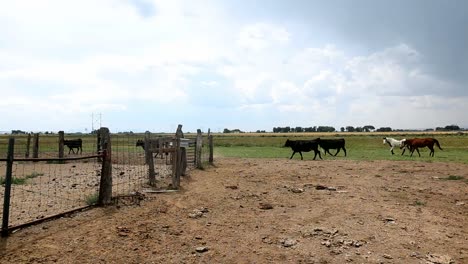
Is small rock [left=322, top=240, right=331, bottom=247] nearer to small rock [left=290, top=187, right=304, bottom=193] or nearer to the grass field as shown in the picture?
small rock [left=290, top=187, right=304, bottom=193]

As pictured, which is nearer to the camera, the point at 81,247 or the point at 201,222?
the point at 81,247

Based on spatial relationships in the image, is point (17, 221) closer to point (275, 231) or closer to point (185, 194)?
point (185, 194)

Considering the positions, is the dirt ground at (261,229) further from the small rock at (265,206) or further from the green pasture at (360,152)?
the green pasture at (360,152)

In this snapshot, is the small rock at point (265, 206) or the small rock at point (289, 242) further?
the small rock at point (265, 206)

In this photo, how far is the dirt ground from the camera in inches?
266

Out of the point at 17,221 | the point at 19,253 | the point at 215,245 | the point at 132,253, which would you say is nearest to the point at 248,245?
the point at 215,245

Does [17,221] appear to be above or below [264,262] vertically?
above

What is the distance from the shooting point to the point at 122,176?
1409cm

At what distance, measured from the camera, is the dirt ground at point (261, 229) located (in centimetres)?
675

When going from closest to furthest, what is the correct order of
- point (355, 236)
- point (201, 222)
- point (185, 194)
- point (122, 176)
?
point (355, 236), point (201, 222), point (185, 194), point (122, 176)

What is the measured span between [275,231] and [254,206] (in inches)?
81.1

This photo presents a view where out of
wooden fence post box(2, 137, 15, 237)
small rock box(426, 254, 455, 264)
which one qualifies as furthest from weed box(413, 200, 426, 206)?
wooden fence post box(2, 137, 15, 237)

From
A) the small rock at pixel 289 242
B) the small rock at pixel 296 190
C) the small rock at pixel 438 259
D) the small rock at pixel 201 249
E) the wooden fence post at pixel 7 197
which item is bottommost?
the small rock at pixel 438 259

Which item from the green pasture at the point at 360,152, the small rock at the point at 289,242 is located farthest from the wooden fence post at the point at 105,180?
the green pasture at the point at 360,152
